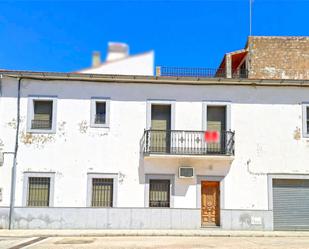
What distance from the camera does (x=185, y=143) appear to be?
56.0 feet

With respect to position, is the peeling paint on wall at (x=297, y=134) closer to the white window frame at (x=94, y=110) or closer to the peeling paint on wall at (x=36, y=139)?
the white window frame at (x=94, y=110)

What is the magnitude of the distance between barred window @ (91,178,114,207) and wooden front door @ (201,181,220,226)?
3981 mm

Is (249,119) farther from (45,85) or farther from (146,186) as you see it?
(45,85)

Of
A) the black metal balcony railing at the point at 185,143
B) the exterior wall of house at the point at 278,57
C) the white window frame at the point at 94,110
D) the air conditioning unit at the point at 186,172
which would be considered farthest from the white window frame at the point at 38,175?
the exterior wall of house at the point at 278,57

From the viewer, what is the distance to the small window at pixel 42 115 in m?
17.3

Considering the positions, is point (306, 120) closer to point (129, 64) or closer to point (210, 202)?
point (210, 202)

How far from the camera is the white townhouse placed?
1667 centimetres

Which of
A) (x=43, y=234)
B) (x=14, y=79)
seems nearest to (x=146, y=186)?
(x=43, y=234)

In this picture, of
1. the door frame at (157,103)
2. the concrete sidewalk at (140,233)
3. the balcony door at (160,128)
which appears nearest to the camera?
the concrete sidewalk at (140,233)

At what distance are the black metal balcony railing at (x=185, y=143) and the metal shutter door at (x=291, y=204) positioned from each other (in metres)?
2.71

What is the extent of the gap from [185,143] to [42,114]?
6.37m

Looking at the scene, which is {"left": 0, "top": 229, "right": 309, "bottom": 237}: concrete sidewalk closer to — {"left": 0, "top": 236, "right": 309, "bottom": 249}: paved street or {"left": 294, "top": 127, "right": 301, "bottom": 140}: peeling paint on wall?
{"left": 0, "top": 236, "right": 309, "bottom": 249}: paved street

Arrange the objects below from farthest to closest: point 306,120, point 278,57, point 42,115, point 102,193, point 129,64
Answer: point 278,57
point 306,120
point 42,115
point 102,193
point 129,64

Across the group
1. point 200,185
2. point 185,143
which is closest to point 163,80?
point 185,143
